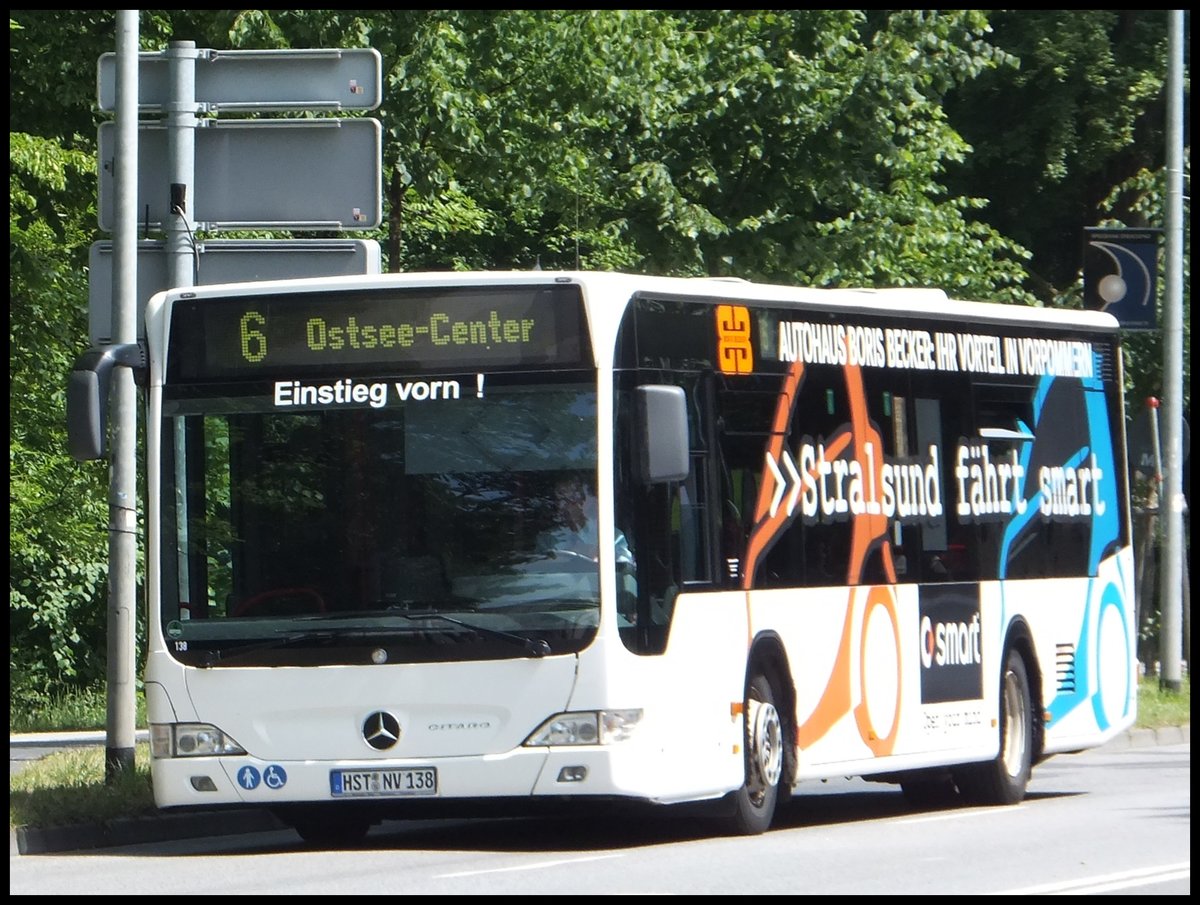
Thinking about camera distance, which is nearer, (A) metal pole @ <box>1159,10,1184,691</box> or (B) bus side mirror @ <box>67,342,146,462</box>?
(B) bus side mirror @ <box>67,342,146,462</box>

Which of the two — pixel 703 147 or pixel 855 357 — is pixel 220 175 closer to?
pixel 855 357

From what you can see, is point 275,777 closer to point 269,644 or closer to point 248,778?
point 248,778

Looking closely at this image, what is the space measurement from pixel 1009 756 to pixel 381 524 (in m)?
5.21

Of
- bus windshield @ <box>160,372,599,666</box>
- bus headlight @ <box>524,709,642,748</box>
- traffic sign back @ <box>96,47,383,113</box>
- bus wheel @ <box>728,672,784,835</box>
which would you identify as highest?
traffic sign back @ <box>96,47,383,113</box>

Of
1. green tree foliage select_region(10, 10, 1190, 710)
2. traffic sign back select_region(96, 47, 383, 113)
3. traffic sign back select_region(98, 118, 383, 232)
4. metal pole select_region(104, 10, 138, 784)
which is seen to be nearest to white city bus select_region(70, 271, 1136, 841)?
metal pole select_region(104, 10, 138, 784)

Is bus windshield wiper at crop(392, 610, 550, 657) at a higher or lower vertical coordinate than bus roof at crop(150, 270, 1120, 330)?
lower

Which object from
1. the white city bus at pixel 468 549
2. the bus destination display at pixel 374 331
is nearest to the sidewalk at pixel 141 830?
the white city bus at pixel 468 549

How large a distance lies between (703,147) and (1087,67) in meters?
8.94

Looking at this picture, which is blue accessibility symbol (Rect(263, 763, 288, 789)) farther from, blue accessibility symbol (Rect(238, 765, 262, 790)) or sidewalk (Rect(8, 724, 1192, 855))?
sidewalk (Rect(8, 724, 1192, 855))

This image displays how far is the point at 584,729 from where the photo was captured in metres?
12.0

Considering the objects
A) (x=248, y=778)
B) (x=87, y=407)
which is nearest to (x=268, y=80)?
(x=87, y=407)

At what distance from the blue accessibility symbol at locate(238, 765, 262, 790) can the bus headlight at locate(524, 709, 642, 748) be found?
135cm

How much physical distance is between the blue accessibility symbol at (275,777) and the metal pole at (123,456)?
2.60 meters

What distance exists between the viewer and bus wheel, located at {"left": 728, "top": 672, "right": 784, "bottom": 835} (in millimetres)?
12930
